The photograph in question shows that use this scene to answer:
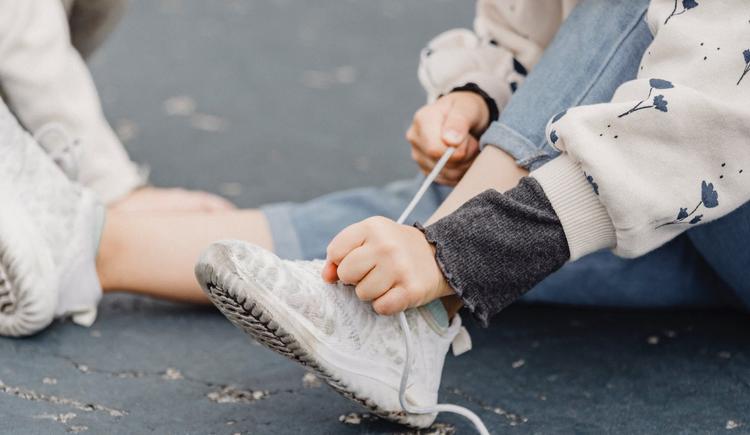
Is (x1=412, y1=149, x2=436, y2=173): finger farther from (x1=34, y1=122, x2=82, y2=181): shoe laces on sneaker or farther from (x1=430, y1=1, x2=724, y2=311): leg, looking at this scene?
(x1=34, y1=122, x2=82, y2=181): shoe laces on sneaker

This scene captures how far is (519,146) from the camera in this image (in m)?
0.69

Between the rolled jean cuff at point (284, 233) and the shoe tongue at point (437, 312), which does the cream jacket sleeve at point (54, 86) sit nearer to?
the rolled jean cuff at point (284, 233)

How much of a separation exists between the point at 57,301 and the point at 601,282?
46 centimetres

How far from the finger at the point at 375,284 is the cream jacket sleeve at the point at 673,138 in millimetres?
120

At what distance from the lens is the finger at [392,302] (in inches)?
24.1

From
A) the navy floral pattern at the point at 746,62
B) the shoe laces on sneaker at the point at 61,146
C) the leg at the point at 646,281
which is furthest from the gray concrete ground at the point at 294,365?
the navy floral pattern at the point at 746,62

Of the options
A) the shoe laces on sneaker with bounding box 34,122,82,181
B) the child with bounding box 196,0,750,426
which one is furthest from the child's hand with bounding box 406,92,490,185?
the shoe laces on sneaker with bounding box 34,122,82,181

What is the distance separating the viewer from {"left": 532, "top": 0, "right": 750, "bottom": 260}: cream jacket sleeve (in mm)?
605

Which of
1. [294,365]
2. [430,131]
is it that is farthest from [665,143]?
[294,365]

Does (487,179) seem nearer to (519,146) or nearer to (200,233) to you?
(519,146)

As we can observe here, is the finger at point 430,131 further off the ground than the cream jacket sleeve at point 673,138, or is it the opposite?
the cream jacket sleeve at point 673,138

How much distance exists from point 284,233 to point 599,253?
293 mm

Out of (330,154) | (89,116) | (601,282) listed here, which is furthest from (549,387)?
(330,154)

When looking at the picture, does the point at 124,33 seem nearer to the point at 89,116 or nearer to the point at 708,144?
the point at 89,116
